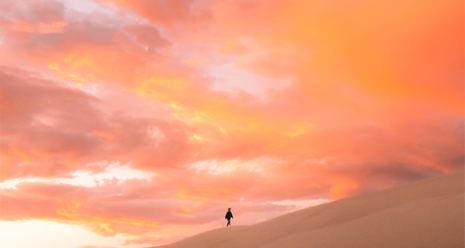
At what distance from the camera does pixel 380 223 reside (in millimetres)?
13570

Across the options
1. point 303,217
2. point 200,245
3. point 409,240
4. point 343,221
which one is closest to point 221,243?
point 200,245

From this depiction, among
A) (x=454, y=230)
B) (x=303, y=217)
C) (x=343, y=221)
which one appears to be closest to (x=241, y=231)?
(x=303, y=217)

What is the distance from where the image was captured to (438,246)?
10.9 meters

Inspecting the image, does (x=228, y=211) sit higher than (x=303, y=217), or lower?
higher

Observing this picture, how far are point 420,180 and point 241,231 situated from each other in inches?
377

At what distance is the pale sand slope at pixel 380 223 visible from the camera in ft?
38.9

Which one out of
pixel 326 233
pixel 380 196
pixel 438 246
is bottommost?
pixel 438 246

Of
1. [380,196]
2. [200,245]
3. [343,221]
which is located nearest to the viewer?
[343,221]

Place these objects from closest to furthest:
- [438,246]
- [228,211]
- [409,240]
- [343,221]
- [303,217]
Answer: [438,246], [409,240], [343,221], [303,217], [228,211]

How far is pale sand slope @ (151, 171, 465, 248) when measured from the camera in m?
11.9

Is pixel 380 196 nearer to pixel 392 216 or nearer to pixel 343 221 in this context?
pixel 343 221

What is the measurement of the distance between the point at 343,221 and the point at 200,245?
30.0ft

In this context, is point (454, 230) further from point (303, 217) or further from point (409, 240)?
point (303, 217)

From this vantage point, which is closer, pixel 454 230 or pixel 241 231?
pixel 454 230
